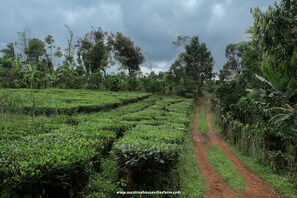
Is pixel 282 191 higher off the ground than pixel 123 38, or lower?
lower

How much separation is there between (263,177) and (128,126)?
4932 mm

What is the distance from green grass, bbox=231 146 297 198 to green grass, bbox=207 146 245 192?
764mm

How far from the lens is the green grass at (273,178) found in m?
8.38

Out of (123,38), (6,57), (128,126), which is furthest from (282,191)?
(123,38)

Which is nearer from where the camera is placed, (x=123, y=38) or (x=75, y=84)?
(x=75, y=84)

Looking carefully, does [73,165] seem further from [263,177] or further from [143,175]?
[263,177]

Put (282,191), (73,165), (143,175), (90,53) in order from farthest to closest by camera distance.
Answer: (90,53)
(282,191)
(143,175)
(73,165)

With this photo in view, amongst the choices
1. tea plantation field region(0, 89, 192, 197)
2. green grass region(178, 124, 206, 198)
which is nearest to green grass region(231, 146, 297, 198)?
green grass region(178, 124, 206, 198)

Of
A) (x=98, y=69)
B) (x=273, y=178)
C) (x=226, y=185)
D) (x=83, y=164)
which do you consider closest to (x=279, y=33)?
(x=83, y=164)

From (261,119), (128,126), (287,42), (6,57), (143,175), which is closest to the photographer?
(287,42)

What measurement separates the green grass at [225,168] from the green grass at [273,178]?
0.76 meters

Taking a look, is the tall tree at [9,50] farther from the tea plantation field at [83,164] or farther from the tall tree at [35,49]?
the tea plantation field at [83,164]

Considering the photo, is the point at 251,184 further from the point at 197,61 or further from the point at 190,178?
the point at 197,61

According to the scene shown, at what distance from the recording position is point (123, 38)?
4738cm
